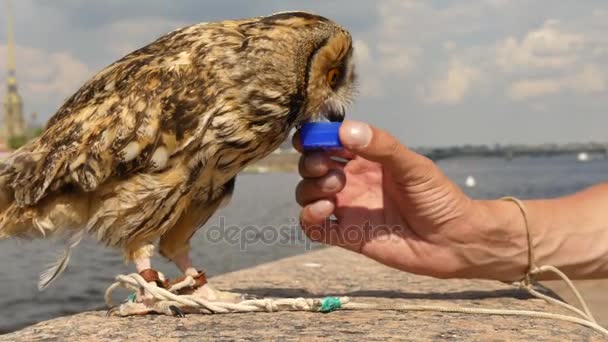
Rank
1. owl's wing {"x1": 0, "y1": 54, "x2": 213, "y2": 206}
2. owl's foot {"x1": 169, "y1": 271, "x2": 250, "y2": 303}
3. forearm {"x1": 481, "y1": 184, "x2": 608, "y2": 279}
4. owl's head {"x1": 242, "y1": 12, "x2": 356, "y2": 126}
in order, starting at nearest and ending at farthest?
owl's wing {"x1": 0, "y1": 54, "x2": 213, "y2": 206} < owl's head {"x1": 242, "y1": 12, "x2": 356, "y2": 126} < owl's foot {"x1": 169, "y1": 271, "x2": 250, "y2": 303} < forearm {"x1": 481, "y1": 184, "x2": 608, "y2": 279}

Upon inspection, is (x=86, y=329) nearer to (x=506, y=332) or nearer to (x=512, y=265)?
(x=506, y=332)

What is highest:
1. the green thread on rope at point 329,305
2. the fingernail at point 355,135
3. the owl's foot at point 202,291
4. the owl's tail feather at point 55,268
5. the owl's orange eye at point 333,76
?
the owl's orange eye at point 333,76

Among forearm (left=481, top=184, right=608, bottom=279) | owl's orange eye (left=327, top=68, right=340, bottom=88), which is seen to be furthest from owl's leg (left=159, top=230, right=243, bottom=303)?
forearm (left=481, top=184, right=608, bottom=279)

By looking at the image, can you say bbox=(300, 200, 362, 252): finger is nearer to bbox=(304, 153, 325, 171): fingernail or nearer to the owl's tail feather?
bbox=(304, 153, 325, 171): fingernail

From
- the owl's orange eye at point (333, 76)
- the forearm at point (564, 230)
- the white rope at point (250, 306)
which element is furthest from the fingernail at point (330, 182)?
the forearm at point (564, 230)

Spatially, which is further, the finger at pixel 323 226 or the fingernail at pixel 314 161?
the finger at pixel 323 226

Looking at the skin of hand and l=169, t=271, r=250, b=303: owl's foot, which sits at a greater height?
the skin of hand

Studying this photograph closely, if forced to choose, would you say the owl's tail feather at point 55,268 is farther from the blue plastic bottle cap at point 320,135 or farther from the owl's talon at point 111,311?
the blue plastic bottle cap at point 320,135
